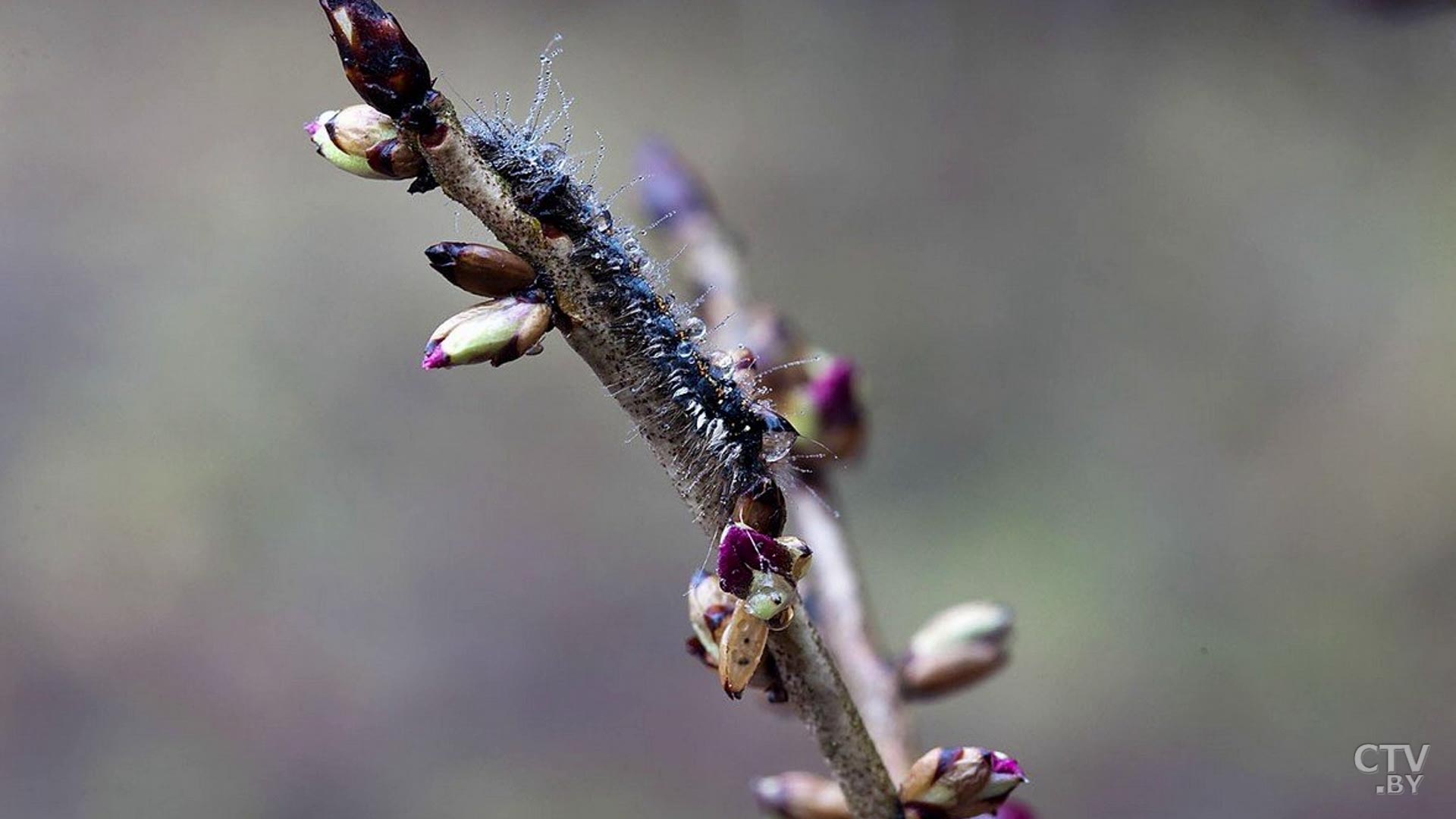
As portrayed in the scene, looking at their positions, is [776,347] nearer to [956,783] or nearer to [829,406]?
[829,406]

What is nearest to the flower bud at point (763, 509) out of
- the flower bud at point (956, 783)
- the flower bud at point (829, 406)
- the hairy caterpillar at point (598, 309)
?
the hairy caterpillar at point (598, 309)

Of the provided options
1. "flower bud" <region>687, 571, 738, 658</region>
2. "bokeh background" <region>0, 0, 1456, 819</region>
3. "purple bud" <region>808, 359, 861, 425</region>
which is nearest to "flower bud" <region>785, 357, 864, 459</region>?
"purple bud" <region>808, 359, 861, 425</region>

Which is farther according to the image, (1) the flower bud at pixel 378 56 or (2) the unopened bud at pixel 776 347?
(2) the unopened bud at pixel 776 347

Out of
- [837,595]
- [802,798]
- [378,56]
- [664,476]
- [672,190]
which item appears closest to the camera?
[378,56]

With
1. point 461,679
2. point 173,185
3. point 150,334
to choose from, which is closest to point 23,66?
point 173,185

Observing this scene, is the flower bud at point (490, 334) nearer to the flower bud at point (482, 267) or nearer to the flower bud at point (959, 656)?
the flower bud at point (482, 267)

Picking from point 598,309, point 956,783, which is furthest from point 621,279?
point 956,783
